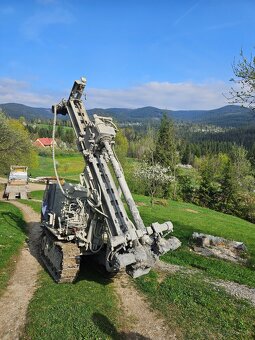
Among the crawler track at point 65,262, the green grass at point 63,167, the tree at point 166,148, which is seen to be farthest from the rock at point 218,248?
the green grass at point 63,167

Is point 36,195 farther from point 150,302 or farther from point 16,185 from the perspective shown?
point 150,302

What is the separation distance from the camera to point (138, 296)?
12469 millimetres

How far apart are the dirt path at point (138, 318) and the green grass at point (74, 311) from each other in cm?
33

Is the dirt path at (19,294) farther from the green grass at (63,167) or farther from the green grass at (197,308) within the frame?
the green grass at (63,167)

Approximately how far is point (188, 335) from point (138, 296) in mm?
2881

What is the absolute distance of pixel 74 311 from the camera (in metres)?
10.7

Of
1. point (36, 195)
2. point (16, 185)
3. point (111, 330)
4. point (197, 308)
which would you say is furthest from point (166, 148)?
point (111, 330)

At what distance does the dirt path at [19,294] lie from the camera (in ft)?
32.4

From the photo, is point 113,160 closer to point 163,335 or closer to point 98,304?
point 98,304

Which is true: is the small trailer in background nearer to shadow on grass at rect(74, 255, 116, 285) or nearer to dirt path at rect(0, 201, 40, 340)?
dirt path at rect(0, 201, 40, 340)

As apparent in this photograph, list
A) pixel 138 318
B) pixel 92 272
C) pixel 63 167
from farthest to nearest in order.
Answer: pixel 63 167 < pixel 92 272 < pixel 138 318

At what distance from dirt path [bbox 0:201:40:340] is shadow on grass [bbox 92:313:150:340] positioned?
7.26ft

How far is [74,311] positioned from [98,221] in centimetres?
313

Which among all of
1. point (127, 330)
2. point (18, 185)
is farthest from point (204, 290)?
point (18, 185)
